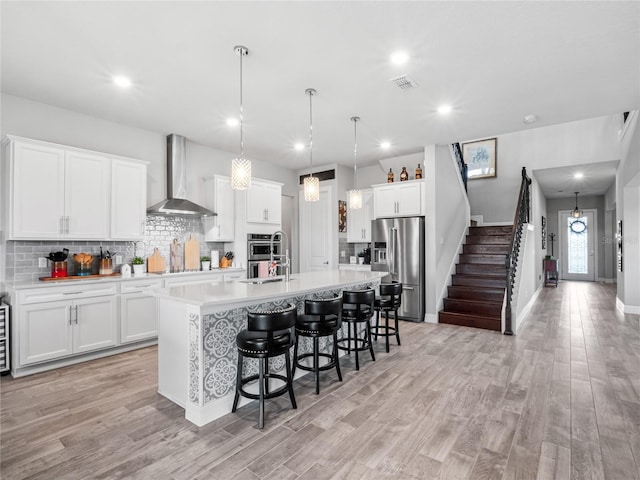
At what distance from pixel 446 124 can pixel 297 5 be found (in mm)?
3062

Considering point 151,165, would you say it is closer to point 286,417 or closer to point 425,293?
point 286,417

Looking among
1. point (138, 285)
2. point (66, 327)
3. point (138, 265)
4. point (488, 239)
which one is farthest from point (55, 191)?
point (488, 239)

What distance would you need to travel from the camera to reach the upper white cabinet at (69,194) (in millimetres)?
3555

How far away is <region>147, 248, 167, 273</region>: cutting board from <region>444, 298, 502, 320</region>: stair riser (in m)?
4.64

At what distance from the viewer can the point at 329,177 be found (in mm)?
7203

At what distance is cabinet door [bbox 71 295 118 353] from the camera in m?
3.75

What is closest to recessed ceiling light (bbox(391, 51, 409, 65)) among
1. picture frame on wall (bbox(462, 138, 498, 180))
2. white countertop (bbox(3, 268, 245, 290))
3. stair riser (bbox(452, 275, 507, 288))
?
white countertop (bbox(3, 268, 245, 290))

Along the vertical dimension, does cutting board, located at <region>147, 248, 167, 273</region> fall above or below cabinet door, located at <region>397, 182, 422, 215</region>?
below

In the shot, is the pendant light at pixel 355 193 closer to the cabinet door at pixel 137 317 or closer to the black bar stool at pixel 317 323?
the black bar stool at pixel 317 323

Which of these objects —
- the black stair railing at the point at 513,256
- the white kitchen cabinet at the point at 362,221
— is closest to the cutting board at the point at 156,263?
the white kitchen cabinet at the point at 362,221

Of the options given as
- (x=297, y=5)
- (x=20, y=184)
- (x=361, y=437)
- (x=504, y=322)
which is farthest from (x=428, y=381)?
(x=20, y=184)

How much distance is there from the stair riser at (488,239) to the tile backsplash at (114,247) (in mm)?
5170

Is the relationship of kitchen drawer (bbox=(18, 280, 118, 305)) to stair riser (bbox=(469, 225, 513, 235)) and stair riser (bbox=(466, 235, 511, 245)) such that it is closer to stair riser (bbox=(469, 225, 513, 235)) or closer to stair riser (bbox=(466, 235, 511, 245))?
stair riser (bbox=(466, 235, 511, 245))

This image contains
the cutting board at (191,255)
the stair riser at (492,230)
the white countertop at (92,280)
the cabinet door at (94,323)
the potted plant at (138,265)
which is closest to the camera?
the white countertop at (92,280)
